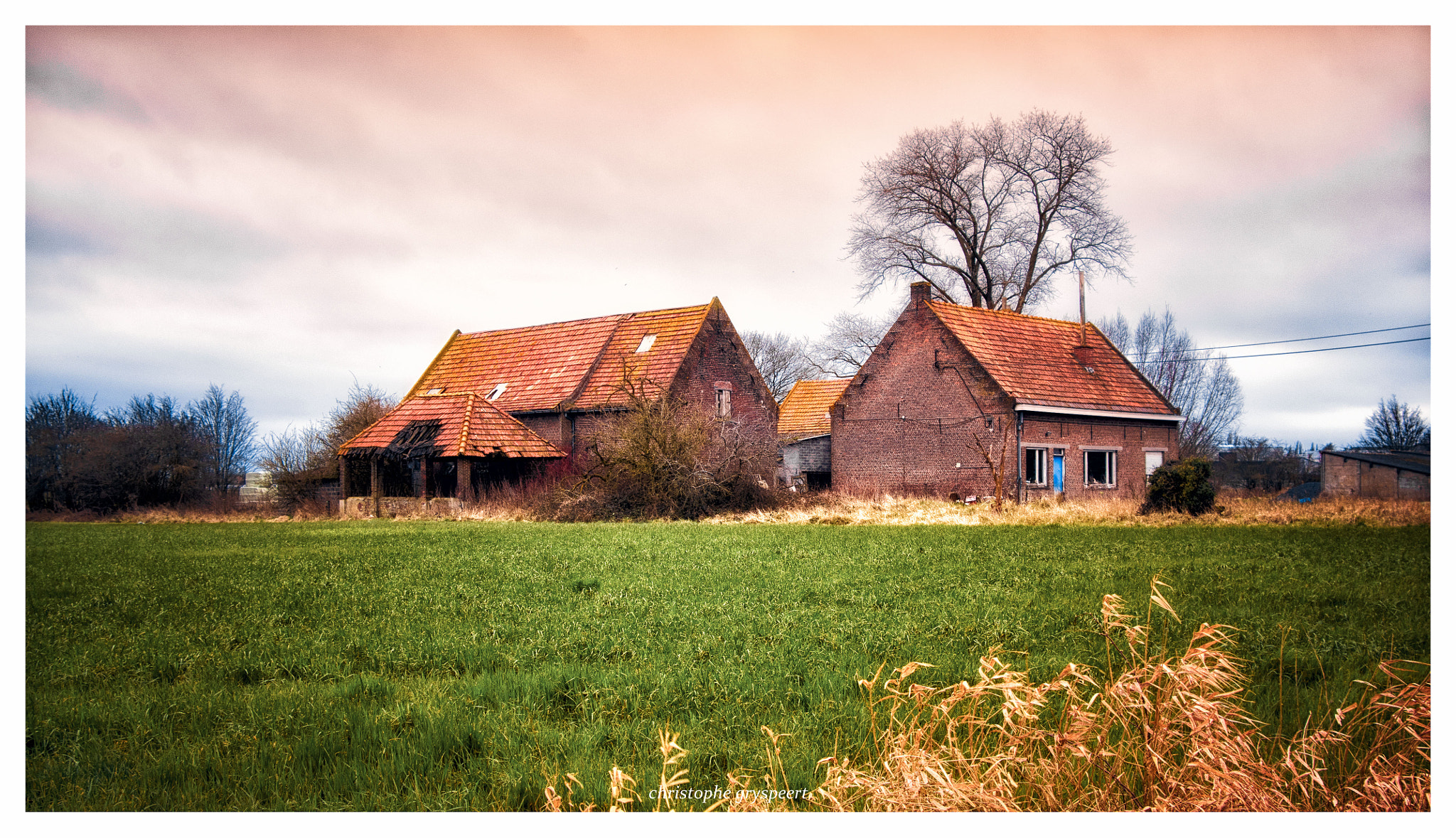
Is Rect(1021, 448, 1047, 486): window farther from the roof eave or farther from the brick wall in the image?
the brick wall

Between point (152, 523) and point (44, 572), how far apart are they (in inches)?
449

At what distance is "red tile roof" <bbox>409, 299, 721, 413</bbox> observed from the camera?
95.1 feet

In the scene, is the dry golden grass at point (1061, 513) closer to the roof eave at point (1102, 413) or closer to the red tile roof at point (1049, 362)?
the roof eave at point (1102, 413)

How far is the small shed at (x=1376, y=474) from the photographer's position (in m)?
7.35

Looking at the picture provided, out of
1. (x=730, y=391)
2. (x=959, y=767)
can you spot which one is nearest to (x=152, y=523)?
(x=730, y=391)

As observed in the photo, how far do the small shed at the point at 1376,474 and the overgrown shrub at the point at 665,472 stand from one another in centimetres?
1333

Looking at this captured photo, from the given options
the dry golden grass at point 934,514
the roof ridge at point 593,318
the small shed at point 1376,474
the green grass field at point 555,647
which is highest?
the roof ridge at point 593,318

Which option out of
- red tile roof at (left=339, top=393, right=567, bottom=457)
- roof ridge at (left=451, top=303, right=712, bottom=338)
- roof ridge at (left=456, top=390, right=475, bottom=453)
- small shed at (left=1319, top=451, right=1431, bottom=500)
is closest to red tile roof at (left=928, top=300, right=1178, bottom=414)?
roof ridge at (left=451, top=303, right=712, bottom=338)

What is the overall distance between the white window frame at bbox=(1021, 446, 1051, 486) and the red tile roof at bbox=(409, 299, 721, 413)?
38.7 feet

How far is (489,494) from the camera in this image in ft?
85.6

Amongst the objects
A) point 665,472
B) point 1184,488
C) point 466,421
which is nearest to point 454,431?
point 466,421

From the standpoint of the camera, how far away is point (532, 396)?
2988 cm

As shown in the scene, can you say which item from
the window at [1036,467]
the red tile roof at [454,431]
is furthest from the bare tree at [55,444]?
the window at [1036,467]
